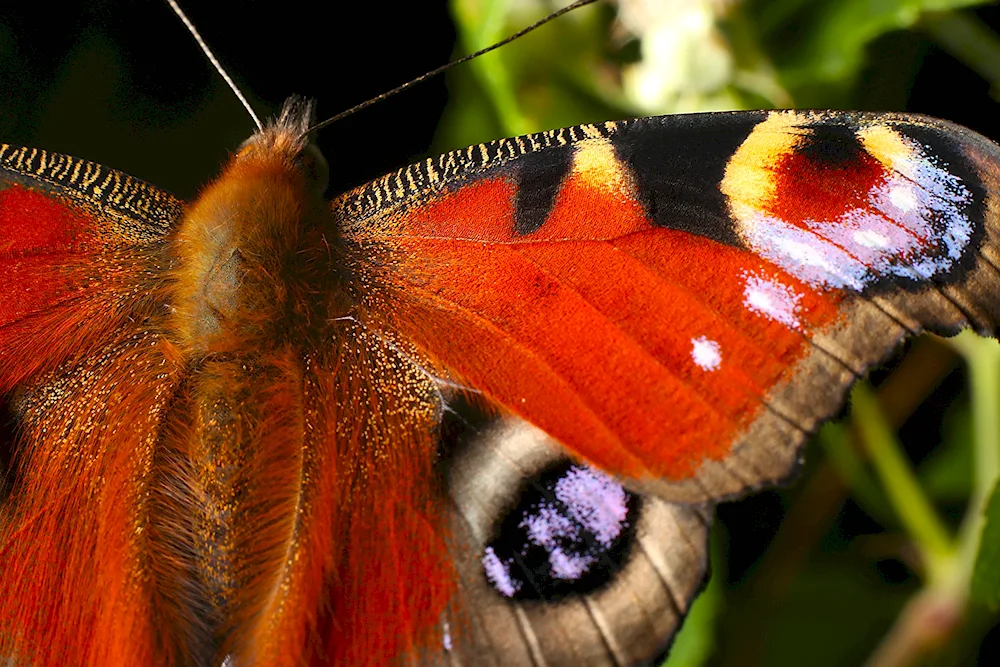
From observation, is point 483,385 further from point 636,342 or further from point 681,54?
point 681,54

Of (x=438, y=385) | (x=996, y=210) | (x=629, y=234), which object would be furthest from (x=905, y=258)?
(x=438, y=385)

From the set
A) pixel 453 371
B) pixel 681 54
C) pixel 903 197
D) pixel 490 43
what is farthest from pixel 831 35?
pixel 453 371

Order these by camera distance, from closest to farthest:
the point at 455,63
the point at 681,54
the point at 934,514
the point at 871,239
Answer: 1. the point at 871,239
2. the point at 455,63
3. the point at 681,54
4. the point at 934,514

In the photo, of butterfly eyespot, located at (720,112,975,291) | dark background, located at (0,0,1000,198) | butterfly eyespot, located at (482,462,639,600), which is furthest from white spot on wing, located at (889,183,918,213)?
dark background, located at (0,0,1000,198)

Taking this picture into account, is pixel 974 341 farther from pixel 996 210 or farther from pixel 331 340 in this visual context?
pixel 331 340

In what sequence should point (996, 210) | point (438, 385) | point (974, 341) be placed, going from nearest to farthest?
1. point (996, 210)
2. point (438, 385)
3. point (974, 341)

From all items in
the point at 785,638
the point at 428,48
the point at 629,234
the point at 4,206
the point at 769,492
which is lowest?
the point at 785,638

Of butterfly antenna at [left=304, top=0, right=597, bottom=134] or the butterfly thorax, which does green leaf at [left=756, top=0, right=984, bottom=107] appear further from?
the butterfly thorax
